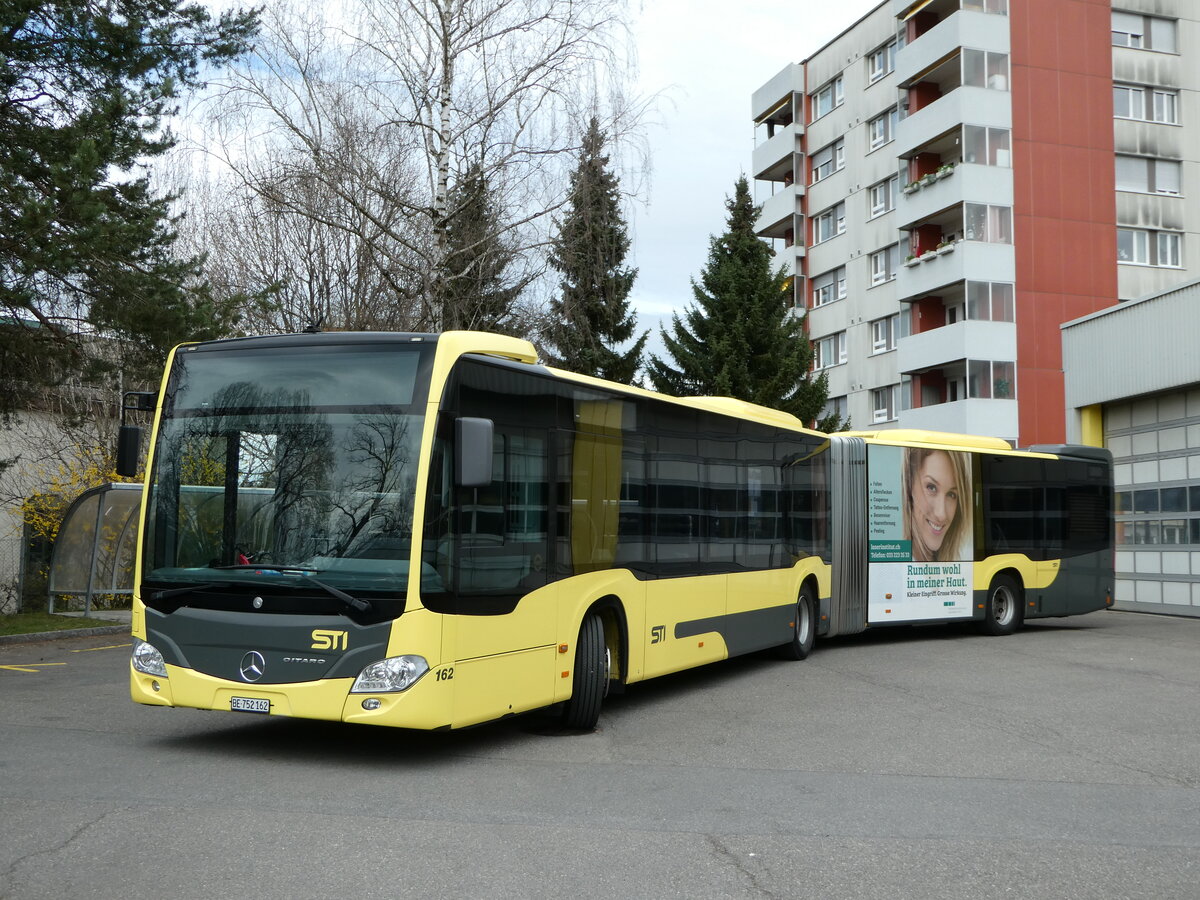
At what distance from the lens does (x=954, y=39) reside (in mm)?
41094

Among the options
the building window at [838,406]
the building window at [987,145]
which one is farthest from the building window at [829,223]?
the building window at [987,145]

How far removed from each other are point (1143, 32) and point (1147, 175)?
4.90 metres

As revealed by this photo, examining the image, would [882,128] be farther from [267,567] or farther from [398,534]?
[267,567]

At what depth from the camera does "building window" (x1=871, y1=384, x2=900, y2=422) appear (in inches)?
1770

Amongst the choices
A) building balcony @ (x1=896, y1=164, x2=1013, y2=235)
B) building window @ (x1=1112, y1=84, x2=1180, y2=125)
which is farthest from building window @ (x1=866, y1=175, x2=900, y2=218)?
building window @ (x1=1112, y1=84, x2=1180, y2=125)

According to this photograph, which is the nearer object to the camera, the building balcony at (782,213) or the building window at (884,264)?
the building window at (884,264)

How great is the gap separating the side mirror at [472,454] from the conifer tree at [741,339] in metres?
31.4

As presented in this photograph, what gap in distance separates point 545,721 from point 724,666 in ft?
17.5

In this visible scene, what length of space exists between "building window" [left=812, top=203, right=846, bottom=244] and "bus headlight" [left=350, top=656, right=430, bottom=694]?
4346cm

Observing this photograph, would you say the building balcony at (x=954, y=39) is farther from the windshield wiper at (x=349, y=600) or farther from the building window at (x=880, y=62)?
the windshield wiper at (x=349, y=600)

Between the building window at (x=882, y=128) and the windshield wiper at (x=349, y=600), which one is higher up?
the building window at (x=882, y=128)

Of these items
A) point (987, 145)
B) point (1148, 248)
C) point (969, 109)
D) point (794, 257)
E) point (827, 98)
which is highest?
point (827, 98)

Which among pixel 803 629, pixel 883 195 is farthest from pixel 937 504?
pixel 883 195

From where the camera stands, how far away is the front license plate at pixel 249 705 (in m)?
8.09
